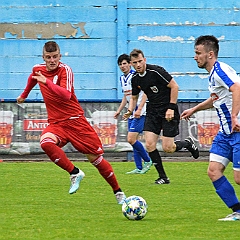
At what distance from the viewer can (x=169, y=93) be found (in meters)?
11.7

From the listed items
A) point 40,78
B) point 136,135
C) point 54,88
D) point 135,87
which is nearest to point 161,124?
point 135,87

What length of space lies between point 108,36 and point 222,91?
1324cm

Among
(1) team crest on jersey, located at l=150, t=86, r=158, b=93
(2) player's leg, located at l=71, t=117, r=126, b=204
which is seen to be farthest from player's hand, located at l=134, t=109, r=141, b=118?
(2) player's leg, located at l=71, t=117, r=126, b=204

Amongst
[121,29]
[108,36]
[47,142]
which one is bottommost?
[47,142]

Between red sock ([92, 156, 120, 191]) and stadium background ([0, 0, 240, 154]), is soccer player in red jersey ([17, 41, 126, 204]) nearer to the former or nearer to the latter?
red sock ([92, 156, 120, 191])

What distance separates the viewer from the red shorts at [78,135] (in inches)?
362

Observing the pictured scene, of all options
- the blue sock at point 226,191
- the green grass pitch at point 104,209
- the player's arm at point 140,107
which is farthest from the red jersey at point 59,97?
the player's arm at point 140,107

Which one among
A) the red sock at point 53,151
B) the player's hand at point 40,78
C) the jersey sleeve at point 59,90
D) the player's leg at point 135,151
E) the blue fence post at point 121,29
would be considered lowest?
the player's leg at point 135,151

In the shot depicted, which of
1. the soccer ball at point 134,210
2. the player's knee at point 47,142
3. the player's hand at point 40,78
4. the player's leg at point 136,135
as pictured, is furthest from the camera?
the player's leg at point 136,135

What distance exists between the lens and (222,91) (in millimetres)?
7629

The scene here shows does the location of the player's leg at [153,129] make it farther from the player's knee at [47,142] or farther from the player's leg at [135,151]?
the player's knee at [47,142]

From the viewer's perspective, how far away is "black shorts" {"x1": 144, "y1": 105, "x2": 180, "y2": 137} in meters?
11.7

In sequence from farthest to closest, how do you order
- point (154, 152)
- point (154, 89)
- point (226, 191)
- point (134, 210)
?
point (154, 152)
point (154, 89)
point (134, 210)
point (226, 191)

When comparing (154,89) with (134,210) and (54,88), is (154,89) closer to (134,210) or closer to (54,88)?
(54,88)
